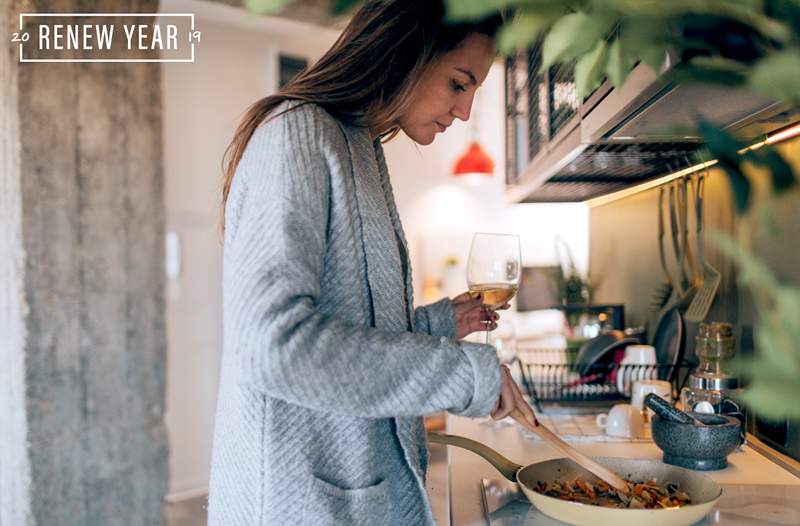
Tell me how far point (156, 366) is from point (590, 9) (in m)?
2.75

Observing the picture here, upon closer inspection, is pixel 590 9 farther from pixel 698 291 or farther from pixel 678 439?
pixel 698 291

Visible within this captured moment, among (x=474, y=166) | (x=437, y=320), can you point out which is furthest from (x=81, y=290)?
(x=474, y=166)

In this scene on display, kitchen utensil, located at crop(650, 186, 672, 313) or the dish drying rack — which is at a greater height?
kitchen utensil, located at crop(650, 186, 672, 313)

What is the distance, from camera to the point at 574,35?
1.28 feet

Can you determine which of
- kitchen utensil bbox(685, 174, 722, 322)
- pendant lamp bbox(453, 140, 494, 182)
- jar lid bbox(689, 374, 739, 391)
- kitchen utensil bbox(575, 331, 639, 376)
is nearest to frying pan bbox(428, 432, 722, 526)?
jar lid bbox(689, 374, 739, 391)

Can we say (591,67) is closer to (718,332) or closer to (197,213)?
(718,332)

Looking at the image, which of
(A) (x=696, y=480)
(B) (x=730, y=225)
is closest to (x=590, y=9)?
(A) (x=696, y=480)

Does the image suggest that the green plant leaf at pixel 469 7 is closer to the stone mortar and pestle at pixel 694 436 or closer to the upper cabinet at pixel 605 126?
the upper cabinet at pixel 605 126

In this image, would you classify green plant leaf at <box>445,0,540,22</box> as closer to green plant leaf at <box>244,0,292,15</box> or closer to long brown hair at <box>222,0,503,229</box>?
green plant leaf at <box>244,0,292,15</box>

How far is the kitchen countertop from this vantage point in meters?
1.15

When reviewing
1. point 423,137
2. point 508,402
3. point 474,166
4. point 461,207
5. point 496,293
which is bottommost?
point 508,402

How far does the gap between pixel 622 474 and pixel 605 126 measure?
0.56 metres

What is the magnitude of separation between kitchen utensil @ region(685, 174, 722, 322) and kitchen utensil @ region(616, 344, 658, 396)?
0.15 metres

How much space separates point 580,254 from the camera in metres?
6.21
